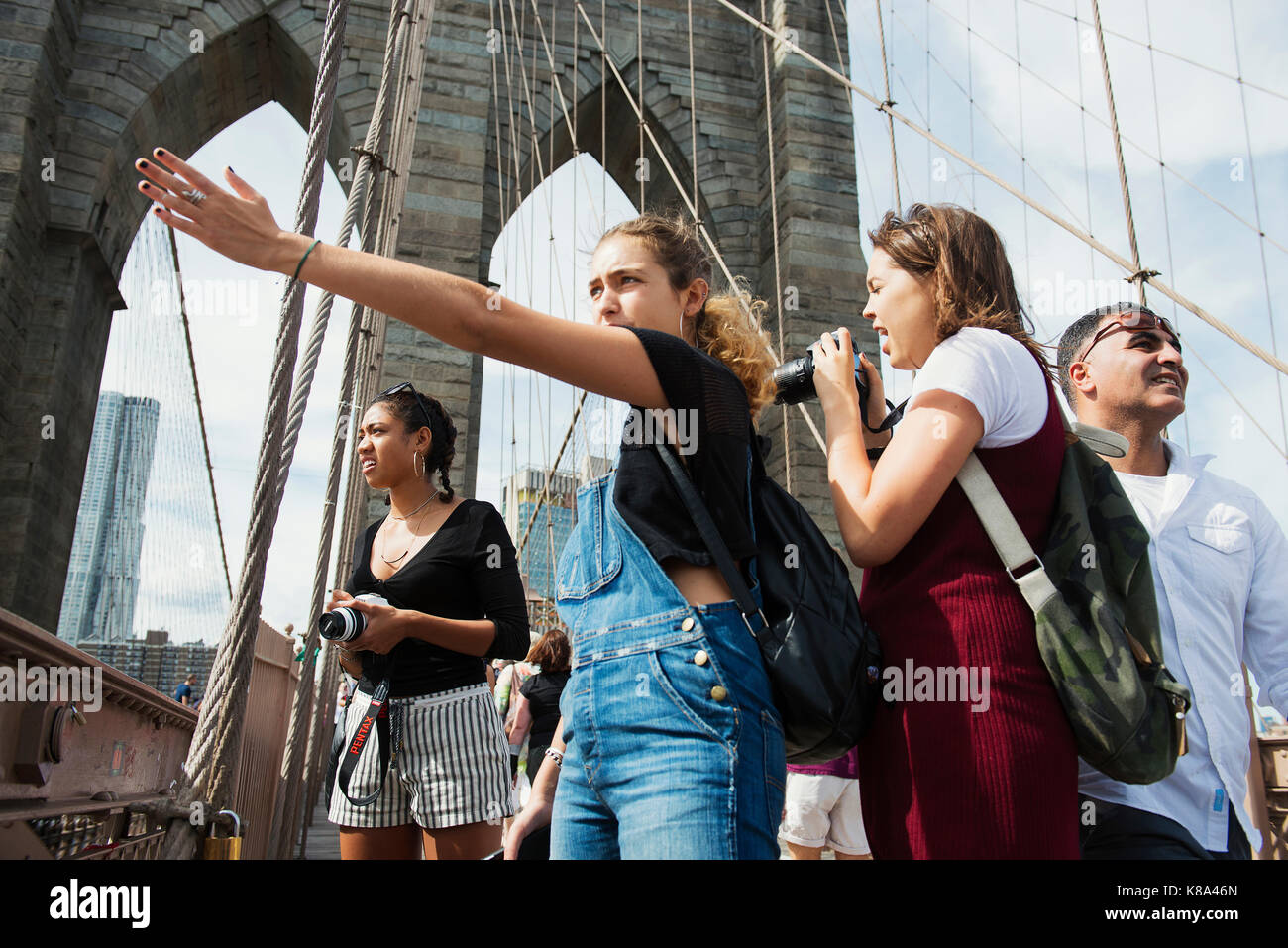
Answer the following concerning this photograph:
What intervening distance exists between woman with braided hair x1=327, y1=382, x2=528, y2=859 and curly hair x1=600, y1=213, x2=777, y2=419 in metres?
0.78

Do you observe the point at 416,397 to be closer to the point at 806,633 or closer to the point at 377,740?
the point at 377,740

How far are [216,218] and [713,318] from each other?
0.63m

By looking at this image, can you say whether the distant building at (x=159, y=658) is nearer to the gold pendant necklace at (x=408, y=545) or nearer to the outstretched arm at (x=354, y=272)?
the gold pendant necklace at (x=408, y=545)

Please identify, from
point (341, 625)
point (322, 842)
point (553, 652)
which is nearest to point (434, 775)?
point (341, 625)

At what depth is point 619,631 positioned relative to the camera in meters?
0.94

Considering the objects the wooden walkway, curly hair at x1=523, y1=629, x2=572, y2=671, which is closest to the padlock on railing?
curly hair at x1=523, y1=629, x2=572, y2=671

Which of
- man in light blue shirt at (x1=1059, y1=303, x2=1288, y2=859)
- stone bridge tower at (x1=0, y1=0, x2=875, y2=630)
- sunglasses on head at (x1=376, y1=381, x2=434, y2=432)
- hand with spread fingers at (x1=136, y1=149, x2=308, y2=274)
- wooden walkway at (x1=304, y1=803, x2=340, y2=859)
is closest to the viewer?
hand with spread fingers at (x1=136, y1=149, x2=308, y2=274)

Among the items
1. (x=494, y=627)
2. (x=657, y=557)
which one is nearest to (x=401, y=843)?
(x=494, y=627)

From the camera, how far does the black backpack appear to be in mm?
901

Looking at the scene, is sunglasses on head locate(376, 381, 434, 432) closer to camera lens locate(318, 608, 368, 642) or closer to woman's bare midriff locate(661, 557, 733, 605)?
camera lens locate(318, 608, 368, 642)

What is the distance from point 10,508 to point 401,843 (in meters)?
7.52

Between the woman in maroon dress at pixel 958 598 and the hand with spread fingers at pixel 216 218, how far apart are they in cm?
63

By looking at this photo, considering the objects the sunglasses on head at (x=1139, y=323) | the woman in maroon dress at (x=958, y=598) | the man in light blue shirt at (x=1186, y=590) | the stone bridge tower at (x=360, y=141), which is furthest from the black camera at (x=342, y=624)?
the stone bridge tower at (x=360, y=141)
